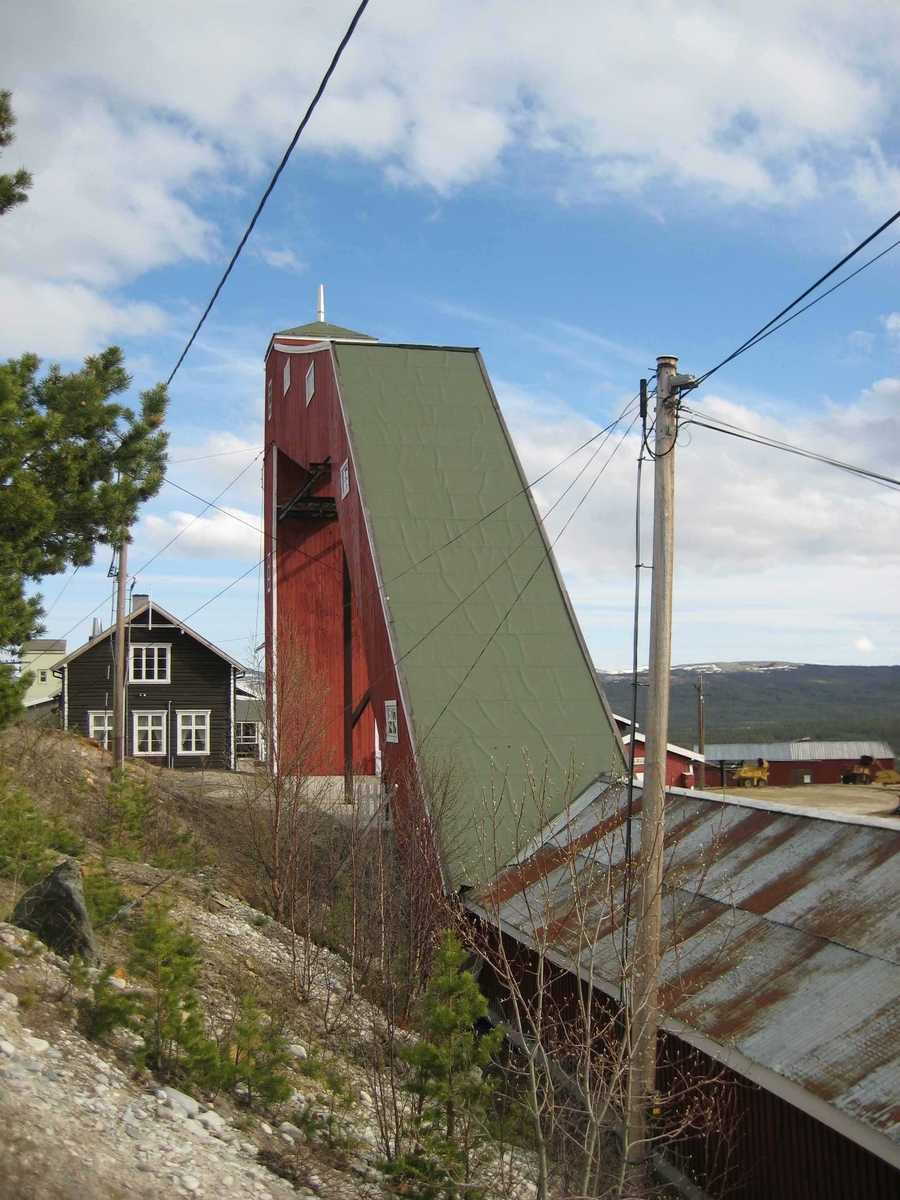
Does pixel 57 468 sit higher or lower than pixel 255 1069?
higher

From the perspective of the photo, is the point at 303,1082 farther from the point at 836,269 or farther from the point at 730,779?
the point at 730,779

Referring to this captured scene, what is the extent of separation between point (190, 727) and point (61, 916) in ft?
80.4

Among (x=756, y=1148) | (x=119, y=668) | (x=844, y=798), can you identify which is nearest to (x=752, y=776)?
(x=844, y=798)

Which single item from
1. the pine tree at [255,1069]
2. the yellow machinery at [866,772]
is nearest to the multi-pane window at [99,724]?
the pine tree at [255,1069]

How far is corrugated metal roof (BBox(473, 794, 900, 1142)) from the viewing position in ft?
21.8

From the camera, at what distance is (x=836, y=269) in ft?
22.9

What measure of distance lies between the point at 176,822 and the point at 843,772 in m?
38.1

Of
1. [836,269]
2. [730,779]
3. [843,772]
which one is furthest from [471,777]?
[843,772]

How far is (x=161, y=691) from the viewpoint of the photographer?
32.8 m

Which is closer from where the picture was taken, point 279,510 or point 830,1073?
point 830,1073

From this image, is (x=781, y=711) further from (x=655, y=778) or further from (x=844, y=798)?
(x=655, y=778)

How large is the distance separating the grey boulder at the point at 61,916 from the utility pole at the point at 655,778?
468 centimetres

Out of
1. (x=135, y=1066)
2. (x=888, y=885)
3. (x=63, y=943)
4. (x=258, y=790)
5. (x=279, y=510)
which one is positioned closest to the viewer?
(x=135, y=1066)

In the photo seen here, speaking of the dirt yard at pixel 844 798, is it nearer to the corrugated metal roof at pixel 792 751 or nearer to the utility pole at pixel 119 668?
the corrugated metal roof at pixel 792 751
